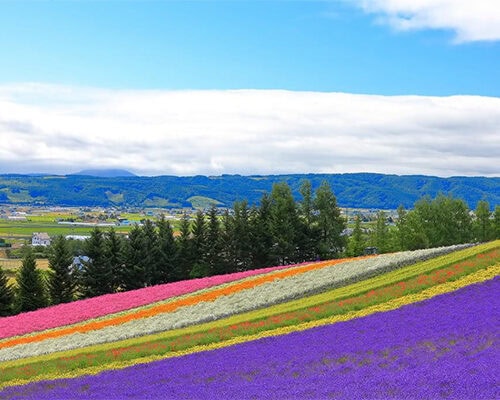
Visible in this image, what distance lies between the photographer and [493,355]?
1636 cm

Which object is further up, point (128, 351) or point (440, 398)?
point (440, 398)

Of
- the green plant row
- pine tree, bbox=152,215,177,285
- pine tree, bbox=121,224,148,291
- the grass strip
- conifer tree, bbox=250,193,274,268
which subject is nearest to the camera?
the grass strip

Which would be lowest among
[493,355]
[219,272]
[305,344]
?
[219,272]

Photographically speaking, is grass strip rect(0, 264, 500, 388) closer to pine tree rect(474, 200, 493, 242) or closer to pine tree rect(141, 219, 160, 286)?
pine tree rect(141, 219, 160, 286)

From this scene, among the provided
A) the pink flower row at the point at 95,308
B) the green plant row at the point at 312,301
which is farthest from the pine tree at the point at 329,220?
the green plant row at the point at 312,301

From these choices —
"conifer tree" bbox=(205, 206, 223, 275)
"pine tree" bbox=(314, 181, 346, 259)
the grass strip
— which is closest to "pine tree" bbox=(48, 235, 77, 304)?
"conifer tree" bbox=(205, 206, 223, 275)

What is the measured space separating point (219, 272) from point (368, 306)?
4743cm

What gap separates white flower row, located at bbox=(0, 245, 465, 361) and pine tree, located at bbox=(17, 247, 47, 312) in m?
27.0

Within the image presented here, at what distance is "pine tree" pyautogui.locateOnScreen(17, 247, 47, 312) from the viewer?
62.4 m

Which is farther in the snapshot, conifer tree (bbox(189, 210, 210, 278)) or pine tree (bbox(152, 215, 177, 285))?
conifer tree (bbox(189, 210, 210, 278))

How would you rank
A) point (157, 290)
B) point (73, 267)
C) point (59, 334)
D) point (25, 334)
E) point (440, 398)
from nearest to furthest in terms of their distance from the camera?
1. point (440, 398)
2. point (59, 334)
3. point (25, 334)
4. point (157, 290)
5. point (73, 267)

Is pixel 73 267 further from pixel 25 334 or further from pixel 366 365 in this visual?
pixel 366 365

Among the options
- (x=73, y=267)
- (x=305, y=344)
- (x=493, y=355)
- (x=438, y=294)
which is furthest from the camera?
(x=73, y=267)

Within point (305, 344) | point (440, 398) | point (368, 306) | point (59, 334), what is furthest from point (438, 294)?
point (59, 334)
